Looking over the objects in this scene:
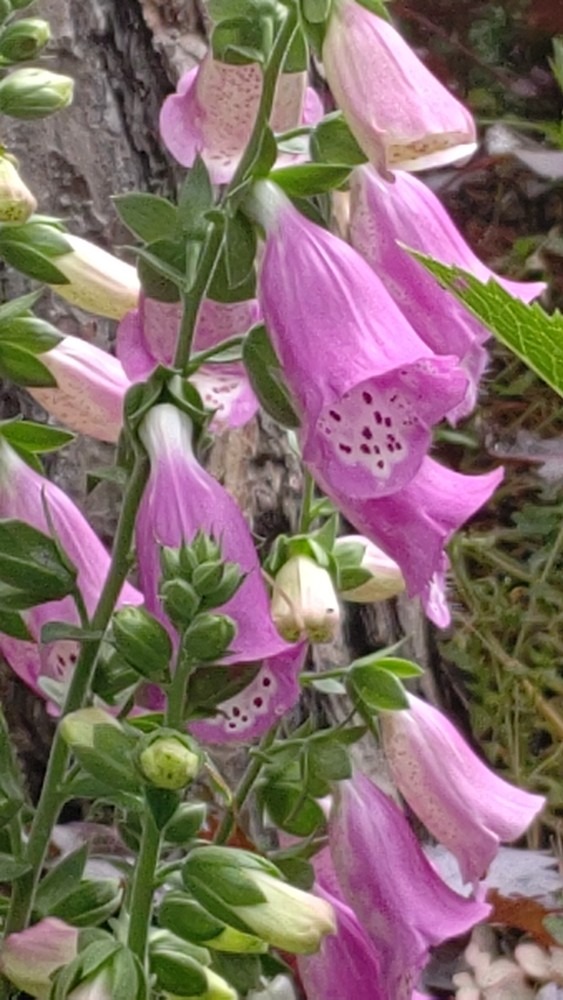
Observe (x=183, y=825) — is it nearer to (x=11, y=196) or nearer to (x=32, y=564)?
(x=32, y=564)

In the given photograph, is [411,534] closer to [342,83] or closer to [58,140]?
[342,83]

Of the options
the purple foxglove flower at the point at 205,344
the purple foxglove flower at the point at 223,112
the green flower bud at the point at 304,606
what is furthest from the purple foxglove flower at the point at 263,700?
the purple foxglove flower at the point at 223,112

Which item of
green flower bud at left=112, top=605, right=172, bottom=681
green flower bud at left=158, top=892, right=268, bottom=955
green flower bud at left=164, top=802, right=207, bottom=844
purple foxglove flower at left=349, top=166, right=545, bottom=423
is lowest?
green flower bud at left=158, top=892, right=268, bottom=955

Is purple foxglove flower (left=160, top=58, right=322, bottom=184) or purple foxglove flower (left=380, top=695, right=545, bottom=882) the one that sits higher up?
purple foxglove flower (left=160, top=58, right=322, bottom=184)

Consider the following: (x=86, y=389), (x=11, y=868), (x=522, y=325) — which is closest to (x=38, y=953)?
(x=11, y=868)

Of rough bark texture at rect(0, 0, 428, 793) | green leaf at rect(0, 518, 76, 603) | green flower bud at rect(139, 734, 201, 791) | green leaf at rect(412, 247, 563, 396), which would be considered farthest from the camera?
rough bark texture at rect(0, 0, 428, 793)

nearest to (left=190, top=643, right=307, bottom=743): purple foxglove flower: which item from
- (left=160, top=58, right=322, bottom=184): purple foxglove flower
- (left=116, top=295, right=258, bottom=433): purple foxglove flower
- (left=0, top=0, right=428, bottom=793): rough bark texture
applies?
(left=116, top=295, right=258, bottom=433): purple foxglove flower

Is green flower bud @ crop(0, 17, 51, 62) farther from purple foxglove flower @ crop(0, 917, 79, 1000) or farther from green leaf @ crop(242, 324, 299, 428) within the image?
purple foxglove flower @ crop(0, 917, 79, 1000)
